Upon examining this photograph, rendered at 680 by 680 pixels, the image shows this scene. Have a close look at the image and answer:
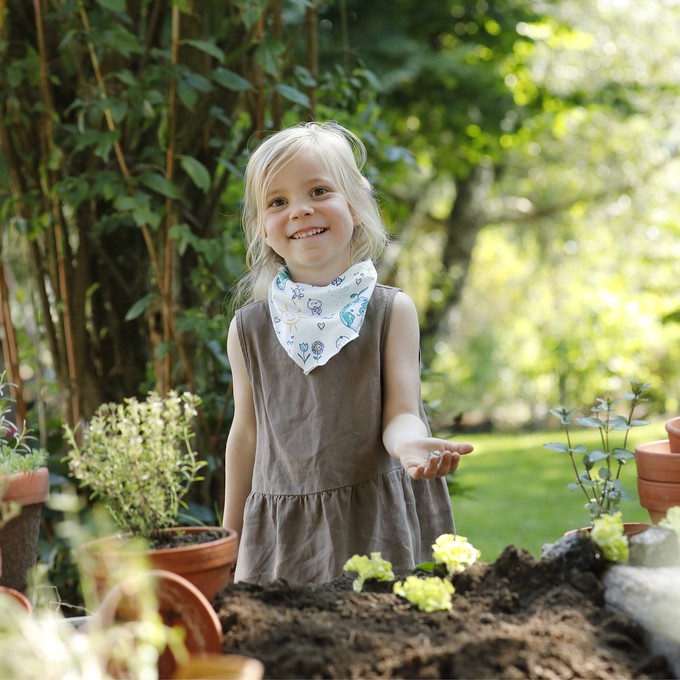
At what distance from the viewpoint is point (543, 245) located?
1500 centimetres

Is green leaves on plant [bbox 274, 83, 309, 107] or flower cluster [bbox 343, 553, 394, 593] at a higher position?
green leaves on plant [bbox 274, 83, 309, 107]

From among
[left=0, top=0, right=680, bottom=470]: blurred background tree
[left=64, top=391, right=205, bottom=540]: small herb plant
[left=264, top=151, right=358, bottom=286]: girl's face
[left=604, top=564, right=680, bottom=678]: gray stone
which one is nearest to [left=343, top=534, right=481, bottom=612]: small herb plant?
[left=604, top=564, right=680, bottom=678]: gray stone

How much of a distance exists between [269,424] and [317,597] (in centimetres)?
83

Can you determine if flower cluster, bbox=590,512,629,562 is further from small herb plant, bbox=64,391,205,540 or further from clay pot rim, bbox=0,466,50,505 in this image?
clay pot rim, bbox=0,466,50,505

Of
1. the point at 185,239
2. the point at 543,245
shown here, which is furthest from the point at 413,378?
the point at 543,245

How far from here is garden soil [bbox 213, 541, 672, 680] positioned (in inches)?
42.2

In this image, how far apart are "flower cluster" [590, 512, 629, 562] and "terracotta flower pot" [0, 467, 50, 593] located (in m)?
0.93

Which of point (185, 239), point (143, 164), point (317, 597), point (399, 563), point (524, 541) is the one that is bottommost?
point (524, 541)

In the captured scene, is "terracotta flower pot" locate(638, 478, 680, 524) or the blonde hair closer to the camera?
"terracotta flower pot" locate(638, 478, 680, 524)

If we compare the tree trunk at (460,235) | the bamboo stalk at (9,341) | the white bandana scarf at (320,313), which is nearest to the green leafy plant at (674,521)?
the white bandana scarf at (320,313)

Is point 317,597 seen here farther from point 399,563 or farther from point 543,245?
point 543,245

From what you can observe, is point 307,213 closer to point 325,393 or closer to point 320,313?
point 320,313

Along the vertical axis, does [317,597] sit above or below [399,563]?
above

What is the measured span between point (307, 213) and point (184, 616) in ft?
3.66
